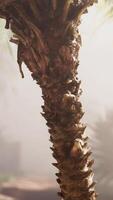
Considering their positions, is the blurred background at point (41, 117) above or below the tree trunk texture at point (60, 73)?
above

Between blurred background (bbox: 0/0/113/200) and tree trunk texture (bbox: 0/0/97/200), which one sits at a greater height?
blurred background (bbox: 0/0/113/200)

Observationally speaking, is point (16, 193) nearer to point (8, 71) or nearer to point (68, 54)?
point (68, 54)

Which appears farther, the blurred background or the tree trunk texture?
the blurred background

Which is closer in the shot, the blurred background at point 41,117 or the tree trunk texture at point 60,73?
the tree trunk texture at point 60,73

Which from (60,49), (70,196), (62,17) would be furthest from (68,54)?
(70,196)
